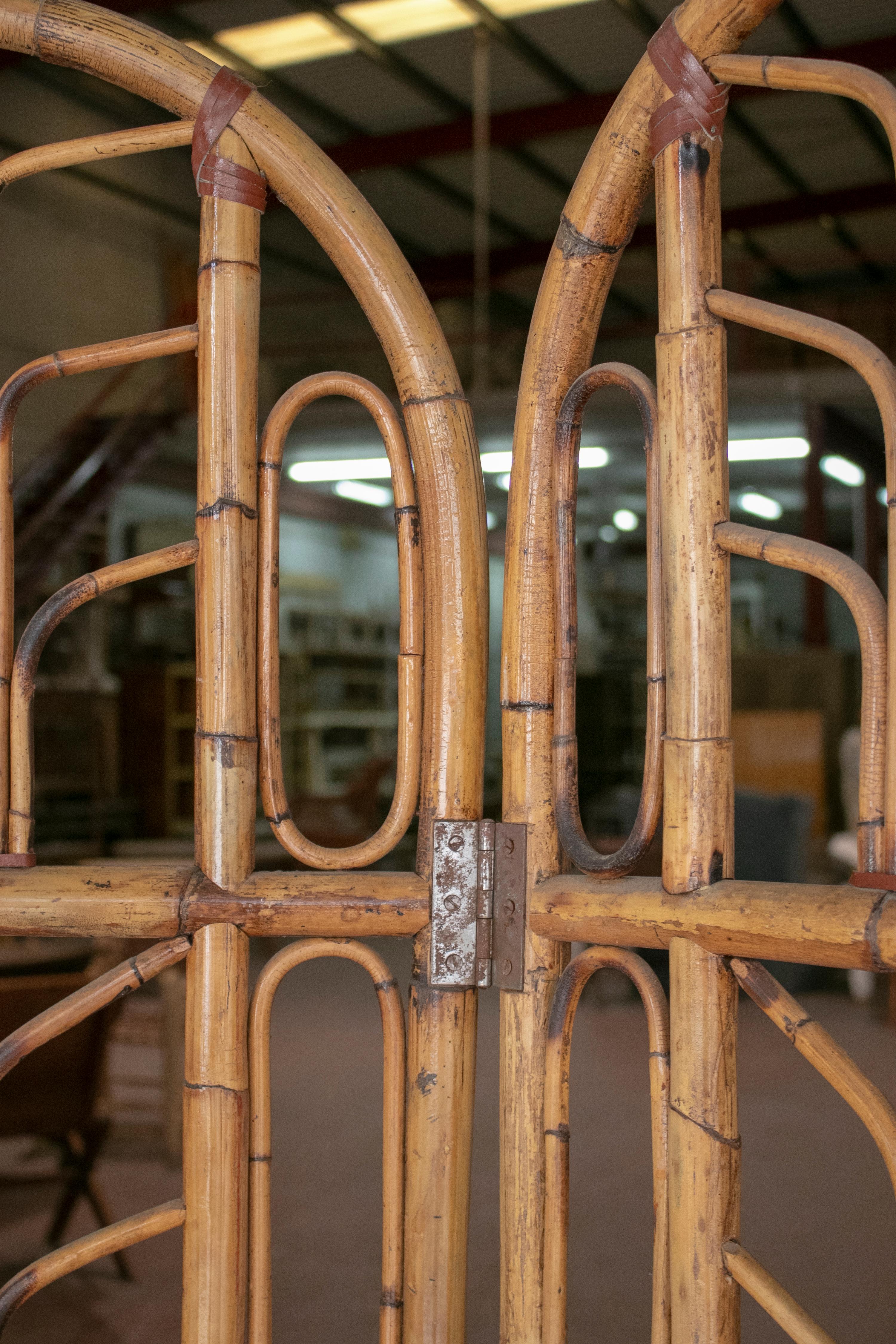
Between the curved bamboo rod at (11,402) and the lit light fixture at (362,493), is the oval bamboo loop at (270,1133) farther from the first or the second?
the lit light fixture at (362,493)

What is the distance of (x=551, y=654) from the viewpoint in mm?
624

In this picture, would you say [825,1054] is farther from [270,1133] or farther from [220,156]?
[220,156]

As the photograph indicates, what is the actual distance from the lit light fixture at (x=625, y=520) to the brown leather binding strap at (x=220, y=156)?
11.7ft

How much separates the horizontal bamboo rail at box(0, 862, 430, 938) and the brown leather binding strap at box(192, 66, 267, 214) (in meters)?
0.38

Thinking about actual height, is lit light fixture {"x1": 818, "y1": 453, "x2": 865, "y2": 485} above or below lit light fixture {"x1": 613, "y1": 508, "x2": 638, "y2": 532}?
above

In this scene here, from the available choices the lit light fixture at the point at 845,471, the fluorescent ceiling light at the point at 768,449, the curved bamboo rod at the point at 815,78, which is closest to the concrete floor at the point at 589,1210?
the curved bamboo rod at the point at 815,78

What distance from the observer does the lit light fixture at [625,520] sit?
13.5 feet

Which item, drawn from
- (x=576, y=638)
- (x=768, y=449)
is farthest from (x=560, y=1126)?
(x=768, y=449)

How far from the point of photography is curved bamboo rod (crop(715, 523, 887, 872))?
0.50 meters

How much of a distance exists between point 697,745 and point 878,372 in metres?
0.19

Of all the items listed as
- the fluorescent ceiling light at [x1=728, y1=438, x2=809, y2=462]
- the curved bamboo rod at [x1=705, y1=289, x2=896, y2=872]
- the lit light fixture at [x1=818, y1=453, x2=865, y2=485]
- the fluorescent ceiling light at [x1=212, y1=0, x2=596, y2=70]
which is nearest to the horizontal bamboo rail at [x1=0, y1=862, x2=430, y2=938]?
the curved bamboo rod at [x1=705, y1=289, x2=896, y2=872]

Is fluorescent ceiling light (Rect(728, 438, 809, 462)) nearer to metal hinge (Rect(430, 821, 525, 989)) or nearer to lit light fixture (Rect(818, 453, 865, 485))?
lit light fixture (Rect(818, 453, 865, 485))

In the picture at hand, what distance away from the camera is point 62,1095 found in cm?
81

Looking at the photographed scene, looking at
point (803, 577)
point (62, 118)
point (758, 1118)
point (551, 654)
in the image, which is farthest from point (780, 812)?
point (62, 118)
